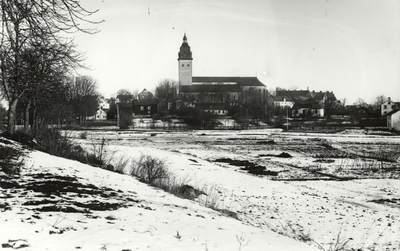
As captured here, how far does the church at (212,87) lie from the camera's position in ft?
435

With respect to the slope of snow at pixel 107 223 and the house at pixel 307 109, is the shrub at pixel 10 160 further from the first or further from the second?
the house at pixel 307 109

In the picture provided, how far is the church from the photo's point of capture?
13250 cm

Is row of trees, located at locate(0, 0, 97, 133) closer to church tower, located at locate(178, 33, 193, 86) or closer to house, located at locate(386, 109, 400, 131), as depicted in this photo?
house, located at locate(386, 109, 400, 131)

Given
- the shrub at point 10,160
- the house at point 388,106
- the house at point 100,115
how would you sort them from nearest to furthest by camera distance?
the shrub at point 10,160
the house at point 388,106
the house at point 100,115

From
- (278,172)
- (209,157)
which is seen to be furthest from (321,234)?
(209,157)

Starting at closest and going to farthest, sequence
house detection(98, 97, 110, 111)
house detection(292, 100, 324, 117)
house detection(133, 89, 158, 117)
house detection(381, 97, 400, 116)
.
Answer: house detection(381, 97, 400, 116) → house detection(133, 89, 158, 117) → house detection(292, 100, 324, 117) → house detection(98, 97, 110, 111)

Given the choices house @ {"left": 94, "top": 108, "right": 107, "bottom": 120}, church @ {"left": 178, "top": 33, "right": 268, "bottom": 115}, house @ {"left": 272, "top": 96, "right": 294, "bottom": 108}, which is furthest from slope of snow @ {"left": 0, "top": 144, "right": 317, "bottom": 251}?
house @ {"left": 272, "top": 96, "right": 294, "bottom": 108}

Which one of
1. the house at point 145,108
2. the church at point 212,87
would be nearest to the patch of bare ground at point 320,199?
the house at point 145,108

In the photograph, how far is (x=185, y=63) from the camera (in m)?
147

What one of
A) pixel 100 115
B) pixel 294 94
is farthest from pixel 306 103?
pixel 100 115

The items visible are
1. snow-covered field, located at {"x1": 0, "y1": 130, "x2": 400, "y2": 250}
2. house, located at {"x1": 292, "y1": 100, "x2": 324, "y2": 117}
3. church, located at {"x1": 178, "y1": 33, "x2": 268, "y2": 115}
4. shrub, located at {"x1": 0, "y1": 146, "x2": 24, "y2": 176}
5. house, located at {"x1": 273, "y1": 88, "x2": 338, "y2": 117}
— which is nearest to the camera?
snow-covered field, located at {"x1": 0, "y1": 130, "x2": 400, "y2": 250}

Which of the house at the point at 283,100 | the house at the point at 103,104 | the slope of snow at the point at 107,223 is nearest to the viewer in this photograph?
the slope of snow at the point at 107,223

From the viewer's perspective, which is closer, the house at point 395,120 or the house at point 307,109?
the house at point 395,120

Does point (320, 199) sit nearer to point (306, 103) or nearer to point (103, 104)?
point (306, 103)
